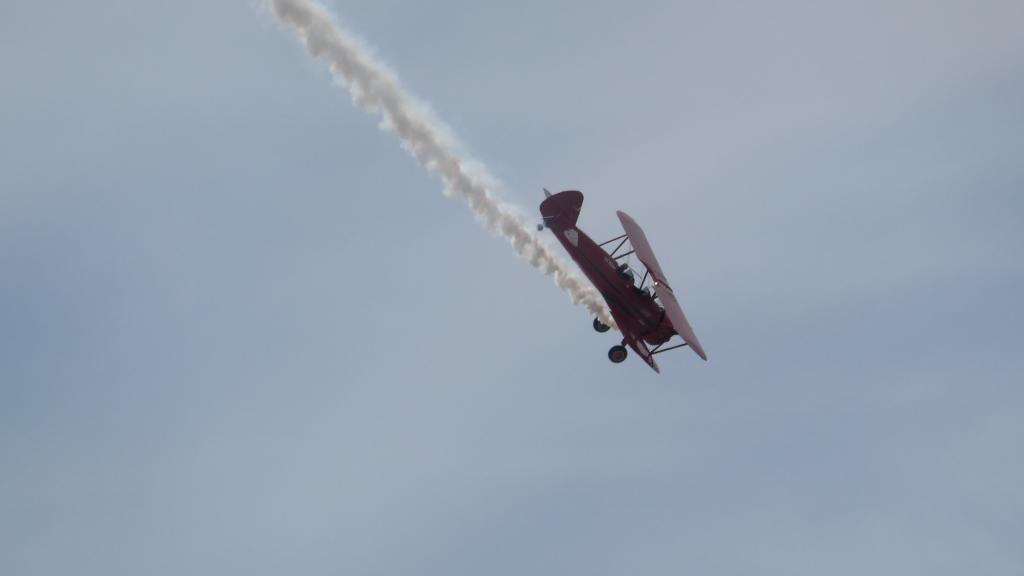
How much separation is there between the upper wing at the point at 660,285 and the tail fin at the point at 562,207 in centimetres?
393

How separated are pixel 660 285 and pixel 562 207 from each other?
5008 mm

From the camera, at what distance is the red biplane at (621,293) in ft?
149

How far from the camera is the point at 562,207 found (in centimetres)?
4531

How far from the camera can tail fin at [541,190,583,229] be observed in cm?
4522

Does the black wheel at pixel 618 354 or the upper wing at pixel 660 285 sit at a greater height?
the upper wing at pixel 660 285

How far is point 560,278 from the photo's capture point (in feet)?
159

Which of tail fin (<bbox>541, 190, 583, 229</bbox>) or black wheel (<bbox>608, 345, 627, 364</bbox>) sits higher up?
tail fin (<bbox>541, 190, 583, 229</bbox>)

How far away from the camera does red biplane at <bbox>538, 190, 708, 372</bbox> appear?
149 feet

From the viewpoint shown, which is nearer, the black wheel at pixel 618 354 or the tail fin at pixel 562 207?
the tail fin at pixel 562 207

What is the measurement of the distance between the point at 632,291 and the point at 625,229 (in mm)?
5678

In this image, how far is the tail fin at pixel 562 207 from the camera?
45219mm

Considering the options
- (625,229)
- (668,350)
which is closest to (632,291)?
(668,350)

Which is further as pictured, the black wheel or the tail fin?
the black wheel

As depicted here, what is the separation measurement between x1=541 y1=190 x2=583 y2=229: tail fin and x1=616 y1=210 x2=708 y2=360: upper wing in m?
3.93
